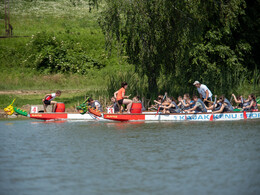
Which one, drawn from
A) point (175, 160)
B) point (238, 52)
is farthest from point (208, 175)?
point (238, 52)

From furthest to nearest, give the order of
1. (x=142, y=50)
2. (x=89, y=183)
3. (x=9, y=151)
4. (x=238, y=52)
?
1. (x=238, y=52)
2. (x=142, y=50)
3. (x=9, y=151)
4. (x=89, y=183)

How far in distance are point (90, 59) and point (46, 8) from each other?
65.3 feet

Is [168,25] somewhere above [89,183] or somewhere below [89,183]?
above

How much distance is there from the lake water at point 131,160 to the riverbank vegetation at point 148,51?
567cm

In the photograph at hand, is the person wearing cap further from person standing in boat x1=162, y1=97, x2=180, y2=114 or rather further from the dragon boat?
person standing in boat x1=162, y1=97, x2=180, y2=114

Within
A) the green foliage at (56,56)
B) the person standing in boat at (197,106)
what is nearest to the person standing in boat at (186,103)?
the person standing in boat at (197,106)

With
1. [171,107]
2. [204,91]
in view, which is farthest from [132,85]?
[204,91]

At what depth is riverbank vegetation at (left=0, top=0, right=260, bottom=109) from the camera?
23.8 meters

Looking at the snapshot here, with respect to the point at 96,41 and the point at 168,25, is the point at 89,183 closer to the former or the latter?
the point at 168,25

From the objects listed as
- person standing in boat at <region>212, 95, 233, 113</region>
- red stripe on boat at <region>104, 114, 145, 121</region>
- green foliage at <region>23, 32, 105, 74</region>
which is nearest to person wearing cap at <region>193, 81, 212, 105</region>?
person standing in boat at <region>212, 95, 233, 113</region>

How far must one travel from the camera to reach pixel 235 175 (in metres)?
11.0

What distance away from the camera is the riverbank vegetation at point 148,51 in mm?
23781

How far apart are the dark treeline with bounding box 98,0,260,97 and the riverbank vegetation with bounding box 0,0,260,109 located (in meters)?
0.05

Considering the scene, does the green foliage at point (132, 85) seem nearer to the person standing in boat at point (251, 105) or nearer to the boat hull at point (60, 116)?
the boat hull at point (60, 116)
